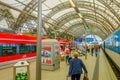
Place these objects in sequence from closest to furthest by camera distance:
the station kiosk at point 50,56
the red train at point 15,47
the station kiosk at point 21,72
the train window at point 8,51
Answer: the station kiosk at point 21,72 < the station kiosk at point 50,56 < the red train at point 15,47 < the train window at point 8,51

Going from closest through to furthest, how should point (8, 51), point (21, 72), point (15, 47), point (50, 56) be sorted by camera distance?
point (21, 72) → point (50, 56) → point (8, 51) → point (15, 47)

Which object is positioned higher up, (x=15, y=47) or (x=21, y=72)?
(x=15, y=47)

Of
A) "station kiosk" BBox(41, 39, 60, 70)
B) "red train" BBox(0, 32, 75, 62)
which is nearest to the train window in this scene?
"red train" BBox(0, 32, 75, 62)

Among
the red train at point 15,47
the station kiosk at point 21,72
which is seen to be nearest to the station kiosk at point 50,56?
the red train at point 15,47

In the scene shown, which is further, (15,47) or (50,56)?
(15,47)

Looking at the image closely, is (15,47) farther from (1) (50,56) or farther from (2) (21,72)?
(2) (21,72)

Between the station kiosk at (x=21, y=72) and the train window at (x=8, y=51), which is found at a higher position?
the train window at (x=8, y=51)

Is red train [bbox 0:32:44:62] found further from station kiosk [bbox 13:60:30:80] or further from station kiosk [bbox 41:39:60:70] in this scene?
station kiosk [bbox 13:60:30:80]

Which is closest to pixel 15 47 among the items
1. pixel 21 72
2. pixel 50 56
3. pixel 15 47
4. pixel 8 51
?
pixel 15 47

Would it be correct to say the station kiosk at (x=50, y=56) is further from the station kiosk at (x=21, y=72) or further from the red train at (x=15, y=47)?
the station kiosk at (x=21, y=72)

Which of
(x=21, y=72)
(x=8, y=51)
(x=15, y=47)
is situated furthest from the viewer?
(x=15, y=47)

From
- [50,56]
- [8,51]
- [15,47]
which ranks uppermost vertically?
[15,47]

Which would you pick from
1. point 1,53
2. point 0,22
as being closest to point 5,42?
point 1,53

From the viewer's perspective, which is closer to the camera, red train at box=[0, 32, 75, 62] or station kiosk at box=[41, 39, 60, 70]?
station kiosk at box=[41, 39, 60, 70]
